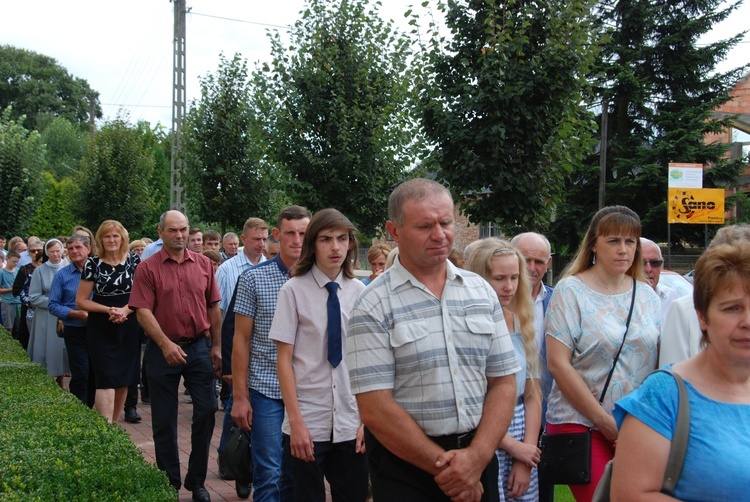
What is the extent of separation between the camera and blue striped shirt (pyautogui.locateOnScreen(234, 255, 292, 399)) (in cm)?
508

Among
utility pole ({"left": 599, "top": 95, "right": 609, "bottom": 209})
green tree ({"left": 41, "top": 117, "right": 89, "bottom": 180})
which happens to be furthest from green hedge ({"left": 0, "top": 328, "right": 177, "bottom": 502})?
green tree ({"left": 41, "top": 117, "right": 89, "bottom": 180})

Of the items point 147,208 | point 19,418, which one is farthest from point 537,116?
point 147,208

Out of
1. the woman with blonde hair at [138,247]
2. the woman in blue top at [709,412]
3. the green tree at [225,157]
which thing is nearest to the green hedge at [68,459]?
the woman in blue top at [709,412]

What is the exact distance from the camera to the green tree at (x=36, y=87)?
235ft

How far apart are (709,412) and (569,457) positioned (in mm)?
1672

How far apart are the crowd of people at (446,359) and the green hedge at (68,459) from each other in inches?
28.6

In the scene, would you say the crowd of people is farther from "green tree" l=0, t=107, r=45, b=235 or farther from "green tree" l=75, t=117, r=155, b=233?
"green tree" l=75, t=117, r=155, b=233

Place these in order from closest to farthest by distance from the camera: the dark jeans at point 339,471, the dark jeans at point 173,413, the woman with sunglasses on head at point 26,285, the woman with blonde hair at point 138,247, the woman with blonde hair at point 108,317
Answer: the dark jeans at point 339,471 < the dark jeans at point 173,413 < the woman with blonde hair at point 108,317 < the woman with blonde hair at point 138,247 < the woman with sunglasses on head at point 26,285

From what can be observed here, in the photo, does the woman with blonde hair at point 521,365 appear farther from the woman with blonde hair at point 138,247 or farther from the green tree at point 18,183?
the green tree at point 18,183

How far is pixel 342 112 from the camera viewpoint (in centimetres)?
1398

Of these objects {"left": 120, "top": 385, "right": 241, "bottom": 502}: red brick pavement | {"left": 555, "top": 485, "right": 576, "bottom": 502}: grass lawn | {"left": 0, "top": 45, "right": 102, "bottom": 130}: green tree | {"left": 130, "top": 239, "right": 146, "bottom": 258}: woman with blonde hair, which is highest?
{"left": 0, "top": 45, "right": 102, "bottom": 130}: green tree

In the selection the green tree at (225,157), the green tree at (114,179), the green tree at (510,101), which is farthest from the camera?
the green tree at (114,179)

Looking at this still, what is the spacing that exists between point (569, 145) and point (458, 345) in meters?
8.07

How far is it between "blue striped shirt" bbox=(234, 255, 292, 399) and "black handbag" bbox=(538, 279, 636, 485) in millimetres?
1852
